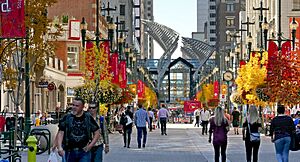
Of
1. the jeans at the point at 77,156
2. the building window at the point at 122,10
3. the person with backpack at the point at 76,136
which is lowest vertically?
the jeans at the point at 77,156

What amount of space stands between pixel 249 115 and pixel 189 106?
8672cm

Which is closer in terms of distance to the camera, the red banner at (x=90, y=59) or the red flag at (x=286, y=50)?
the red flag at (x=286, y=50)

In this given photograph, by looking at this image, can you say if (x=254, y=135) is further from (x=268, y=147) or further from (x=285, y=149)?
(x=268, y=147)

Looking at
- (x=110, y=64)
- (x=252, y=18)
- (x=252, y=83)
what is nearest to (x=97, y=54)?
(x=110, y=64)

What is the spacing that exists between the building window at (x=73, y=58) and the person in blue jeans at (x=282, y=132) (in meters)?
62.4

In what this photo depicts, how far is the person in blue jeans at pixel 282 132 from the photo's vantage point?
62.1ft

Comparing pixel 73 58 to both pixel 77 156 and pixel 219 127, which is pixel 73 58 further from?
pixel 77 156

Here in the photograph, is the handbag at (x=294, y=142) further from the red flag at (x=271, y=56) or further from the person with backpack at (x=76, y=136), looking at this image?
the red flag at (x=271, y=56)

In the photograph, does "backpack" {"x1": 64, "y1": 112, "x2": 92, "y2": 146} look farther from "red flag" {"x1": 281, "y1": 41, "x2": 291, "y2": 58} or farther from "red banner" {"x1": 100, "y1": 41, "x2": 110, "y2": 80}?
"red banner" {"x1": 100, "y1": 41, "x2": 110, "y2": 80}

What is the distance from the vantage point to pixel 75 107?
43.7ft

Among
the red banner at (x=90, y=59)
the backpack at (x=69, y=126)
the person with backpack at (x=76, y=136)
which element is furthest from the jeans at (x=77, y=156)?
the red banner at (x=90, y=59)

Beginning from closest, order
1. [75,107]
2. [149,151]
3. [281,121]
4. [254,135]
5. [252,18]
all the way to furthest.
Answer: [75,107]
[281,121]
[254,135]
[149,151]
[252,18]

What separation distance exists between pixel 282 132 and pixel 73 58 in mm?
63017

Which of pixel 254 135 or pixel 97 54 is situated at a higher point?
pixel 97 54
